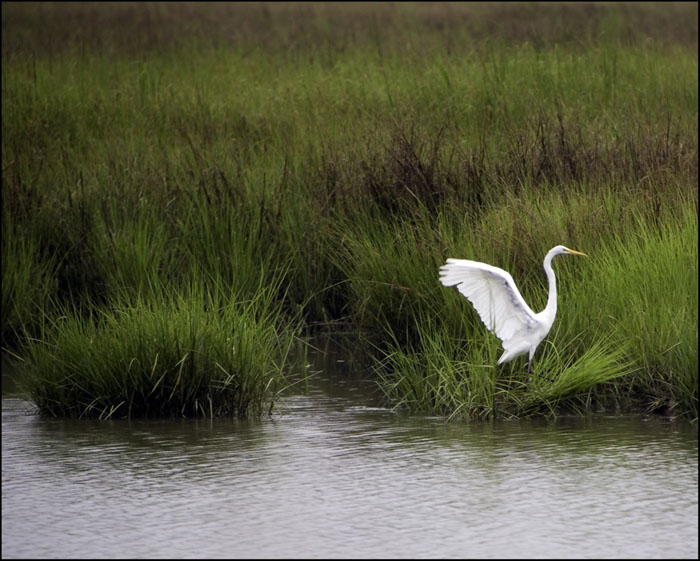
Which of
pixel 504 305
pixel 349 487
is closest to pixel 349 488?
pixel 349 487

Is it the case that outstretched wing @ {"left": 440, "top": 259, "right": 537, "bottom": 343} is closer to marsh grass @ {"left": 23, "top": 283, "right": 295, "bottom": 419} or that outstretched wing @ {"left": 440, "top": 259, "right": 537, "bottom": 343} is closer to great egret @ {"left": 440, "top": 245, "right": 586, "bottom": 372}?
great egret @ {"left": 440, "top": 245, "right": 586, "bottom": 372}

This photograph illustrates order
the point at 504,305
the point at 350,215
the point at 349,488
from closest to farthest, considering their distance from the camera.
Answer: the point at 349,488 < the point at 504,305 < the point at 350,215

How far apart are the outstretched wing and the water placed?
438 mm

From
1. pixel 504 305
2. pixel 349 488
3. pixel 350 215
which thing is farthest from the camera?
pixel 350 215

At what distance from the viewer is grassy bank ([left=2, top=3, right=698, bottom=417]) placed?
5281mm

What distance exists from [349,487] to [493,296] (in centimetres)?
137

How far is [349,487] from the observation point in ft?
13.8

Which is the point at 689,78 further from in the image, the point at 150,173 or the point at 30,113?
the point at 30,113

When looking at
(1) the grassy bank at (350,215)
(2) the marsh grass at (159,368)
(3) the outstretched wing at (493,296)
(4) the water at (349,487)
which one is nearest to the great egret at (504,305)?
(3) the outstretched wing at (493,296)

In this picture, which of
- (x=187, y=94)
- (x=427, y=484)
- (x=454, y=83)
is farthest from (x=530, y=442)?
(x=187, y=94)

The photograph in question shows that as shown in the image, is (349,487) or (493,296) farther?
(493,296)

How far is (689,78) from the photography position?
31.0 feet

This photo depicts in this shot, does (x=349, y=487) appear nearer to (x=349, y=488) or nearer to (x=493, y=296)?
(x=349, y=488)

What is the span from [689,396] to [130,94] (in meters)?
6.57
